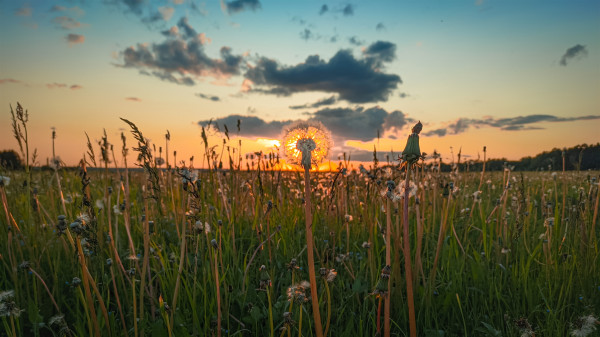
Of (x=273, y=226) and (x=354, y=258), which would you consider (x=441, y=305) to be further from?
(x=273, y=226)

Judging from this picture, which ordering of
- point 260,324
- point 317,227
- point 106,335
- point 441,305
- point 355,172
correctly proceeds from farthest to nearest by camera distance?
point 355,172
point 317,227
point 441,305
point 260,324
point 106,335

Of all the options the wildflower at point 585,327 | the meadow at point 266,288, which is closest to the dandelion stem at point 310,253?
the meadow at point 266,288

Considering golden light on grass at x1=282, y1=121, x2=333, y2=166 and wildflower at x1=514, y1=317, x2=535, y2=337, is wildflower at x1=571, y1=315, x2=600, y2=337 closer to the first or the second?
wildflower at x1=514, y1=317, x2=535, y2=337

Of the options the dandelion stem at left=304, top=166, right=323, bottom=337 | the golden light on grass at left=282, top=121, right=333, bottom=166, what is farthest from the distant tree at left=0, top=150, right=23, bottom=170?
the dandelion stem at left=304, top=166, right=323, bottom=337

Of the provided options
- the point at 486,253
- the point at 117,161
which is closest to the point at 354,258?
the point at 486,253

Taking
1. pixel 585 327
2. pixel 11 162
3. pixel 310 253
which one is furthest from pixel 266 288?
pixel 11 162

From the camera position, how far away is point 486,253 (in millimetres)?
3746

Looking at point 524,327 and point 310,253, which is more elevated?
point 310,253

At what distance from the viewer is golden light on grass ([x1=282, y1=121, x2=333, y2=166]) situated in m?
2.09

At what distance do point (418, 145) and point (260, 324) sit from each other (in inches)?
71.3

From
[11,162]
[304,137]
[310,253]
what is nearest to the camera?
[310,253]

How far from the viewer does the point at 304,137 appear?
2.06 metres

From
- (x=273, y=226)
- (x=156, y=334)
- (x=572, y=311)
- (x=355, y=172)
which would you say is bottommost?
(x=572, y=311)

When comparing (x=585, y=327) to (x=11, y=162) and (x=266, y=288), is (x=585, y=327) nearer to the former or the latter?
(x=266, y=288)
